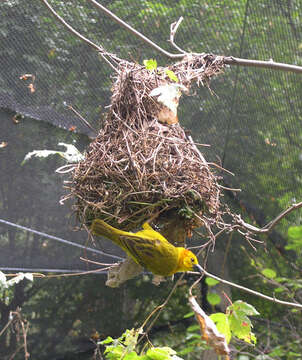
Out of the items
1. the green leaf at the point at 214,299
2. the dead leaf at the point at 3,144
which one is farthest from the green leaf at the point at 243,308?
the green leaf at the point at 214,299

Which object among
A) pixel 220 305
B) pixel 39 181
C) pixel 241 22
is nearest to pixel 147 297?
pixel 220 305

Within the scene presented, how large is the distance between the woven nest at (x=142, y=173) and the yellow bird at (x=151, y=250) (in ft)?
0.19

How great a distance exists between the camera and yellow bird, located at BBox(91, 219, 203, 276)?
136 cm

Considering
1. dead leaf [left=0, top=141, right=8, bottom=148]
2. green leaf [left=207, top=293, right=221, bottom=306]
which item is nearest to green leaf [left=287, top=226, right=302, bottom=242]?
green leaf [left=207, top=293, right=221, bottom=306]

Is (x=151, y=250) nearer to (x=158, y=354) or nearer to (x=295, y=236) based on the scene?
(x=158, y=354)

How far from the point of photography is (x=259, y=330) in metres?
3.49

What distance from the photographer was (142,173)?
1468mm

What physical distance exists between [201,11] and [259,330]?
7.80 feet

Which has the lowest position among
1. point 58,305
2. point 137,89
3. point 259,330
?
point 259,330

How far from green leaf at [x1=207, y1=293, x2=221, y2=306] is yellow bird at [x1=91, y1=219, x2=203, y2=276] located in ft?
7.25

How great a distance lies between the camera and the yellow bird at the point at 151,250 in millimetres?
1362

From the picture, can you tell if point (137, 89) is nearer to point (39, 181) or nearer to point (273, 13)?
point (273, 13)

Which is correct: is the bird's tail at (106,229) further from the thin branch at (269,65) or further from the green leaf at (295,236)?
the green leaf at (295,236)

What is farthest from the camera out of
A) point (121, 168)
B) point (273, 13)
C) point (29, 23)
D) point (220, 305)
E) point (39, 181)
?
point (220, 305)
